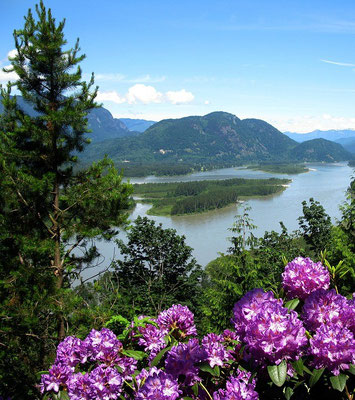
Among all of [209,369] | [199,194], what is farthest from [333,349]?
[199,194]

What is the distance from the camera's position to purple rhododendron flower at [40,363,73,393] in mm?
934

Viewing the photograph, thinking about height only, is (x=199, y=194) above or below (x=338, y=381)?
below

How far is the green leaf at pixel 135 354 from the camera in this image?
3.36 ft

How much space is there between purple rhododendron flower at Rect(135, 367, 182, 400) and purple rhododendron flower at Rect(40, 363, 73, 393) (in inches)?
9.6

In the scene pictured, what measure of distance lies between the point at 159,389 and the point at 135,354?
0.25m

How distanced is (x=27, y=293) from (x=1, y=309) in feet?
1.07

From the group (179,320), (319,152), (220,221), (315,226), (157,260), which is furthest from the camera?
(319,152)

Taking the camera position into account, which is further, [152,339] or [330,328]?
[152,339]

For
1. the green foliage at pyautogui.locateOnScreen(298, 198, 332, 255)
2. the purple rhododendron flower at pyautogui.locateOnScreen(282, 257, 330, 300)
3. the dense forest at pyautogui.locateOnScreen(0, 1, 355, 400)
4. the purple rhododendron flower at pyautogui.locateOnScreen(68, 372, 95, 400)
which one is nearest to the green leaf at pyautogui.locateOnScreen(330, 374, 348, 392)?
the dense forest at pyautogui.locateOnScreen(0, 1, 355, 400)

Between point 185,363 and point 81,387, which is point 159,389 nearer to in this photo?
point 185,363

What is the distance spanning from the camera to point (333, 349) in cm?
83

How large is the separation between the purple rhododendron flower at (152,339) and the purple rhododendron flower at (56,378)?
0.22m

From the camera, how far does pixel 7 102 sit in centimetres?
497

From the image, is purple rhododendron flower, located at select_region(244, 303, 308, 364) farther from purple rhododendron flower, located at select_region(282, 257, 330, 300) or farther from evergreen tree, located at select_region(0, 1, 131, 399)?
evergreen tree, located at select_region(0, 1, 131, 399)
